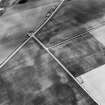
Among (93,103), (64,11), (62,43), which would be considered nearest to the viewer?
(93,103)

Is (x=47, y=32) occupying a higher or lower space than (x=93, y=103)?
higher

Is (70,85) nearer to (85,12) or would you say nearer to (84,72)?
(84,72)

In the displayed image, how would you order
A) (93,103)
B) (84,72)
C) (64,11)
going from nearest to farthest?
1. (93,103)
2. (84,72)
3. (64,11)

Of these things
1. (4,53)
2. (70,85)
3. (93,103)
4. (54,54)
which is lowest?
(93,103)

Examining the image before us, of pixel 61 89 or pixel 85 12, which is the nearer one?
pixel 61 89

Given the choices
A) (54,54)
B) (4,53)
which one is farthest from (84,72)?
(4,53)

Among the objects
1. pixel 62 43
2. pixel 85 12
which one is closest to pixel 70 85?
pixel 62 43

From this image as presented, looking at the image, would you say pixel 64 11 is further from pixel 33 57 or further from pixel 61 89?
pixel 61 89
